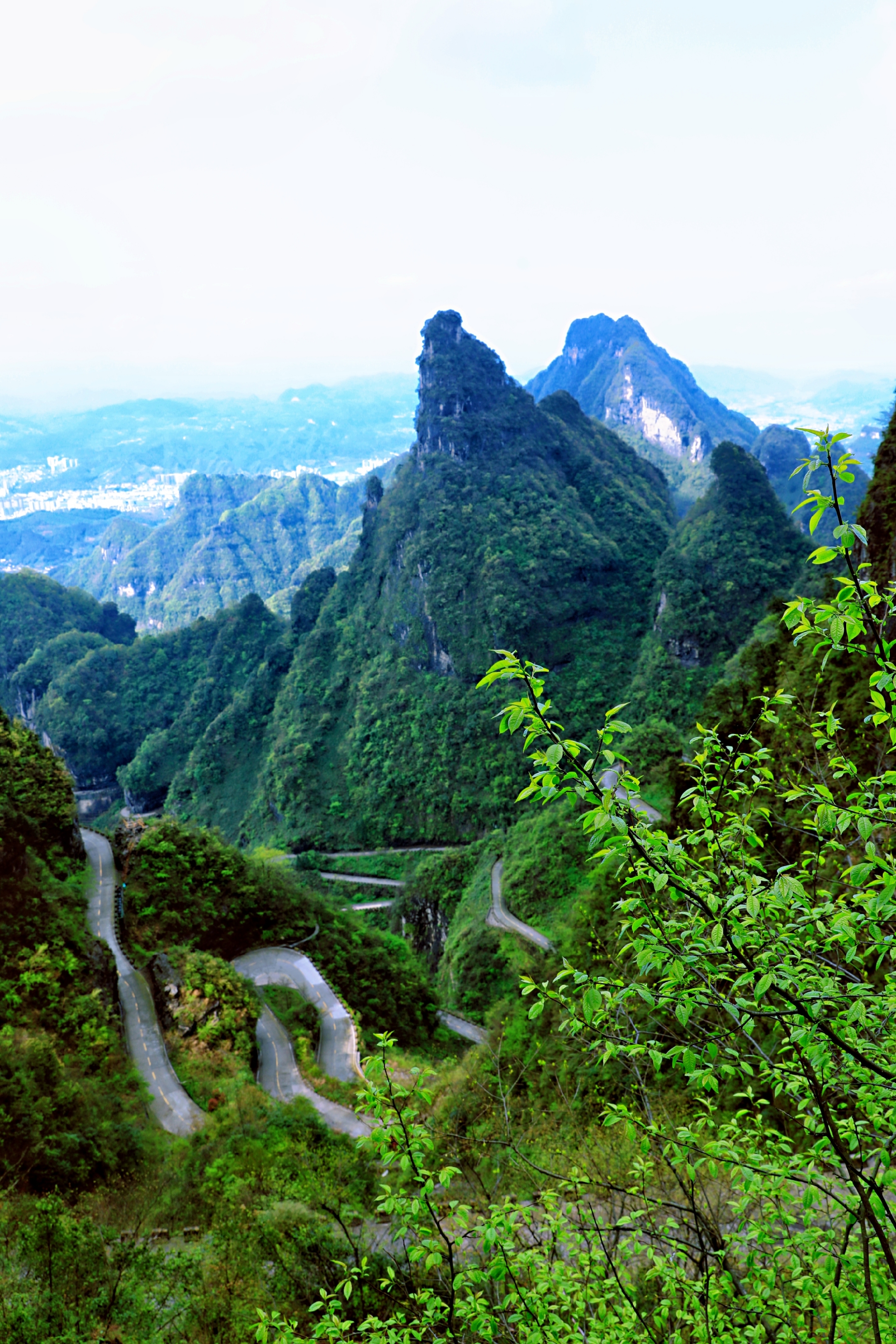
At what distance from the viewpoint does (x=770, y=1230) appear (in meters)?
4.47

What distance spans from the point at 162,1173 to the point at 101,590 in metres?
167

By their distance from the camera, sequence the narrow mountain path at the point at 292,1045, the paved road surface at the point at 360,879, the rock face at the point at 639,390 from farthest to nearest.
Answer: the rock face at the point at 639,390, the paved road surface at the point at 360,879, the narrow mountain path at the point at 292,1045

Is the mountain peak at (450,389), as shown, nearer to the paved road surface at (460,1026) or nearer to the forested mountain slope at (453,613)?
the forested mountain slope at (453,613)

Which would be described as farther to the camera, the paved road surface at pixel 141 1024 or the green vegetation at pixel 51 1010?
the paved road surface at pixel 141 1024

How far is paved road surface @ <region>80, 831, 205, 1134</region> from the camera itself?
17.6 metres

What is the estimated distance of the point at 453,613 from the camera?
198 ft

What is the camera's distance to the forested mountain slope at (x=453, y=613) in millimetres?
56219

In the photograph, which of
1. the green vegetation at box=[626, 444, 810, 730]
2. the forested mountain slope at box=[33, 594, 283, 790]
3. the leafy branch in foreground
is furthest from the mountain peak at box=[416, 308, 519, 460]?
the leafy branch in foreground

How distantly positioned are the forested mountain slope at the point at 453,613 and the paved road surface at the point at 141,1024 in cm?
2986

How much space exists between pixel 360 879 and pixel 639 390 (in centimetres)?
11929

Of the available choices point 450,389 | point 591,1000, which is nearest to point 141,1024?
point 591,1000

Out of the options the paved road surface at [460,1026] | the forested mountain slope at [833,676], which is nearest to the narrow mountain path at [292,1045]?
the paved road surface at [460,1026]

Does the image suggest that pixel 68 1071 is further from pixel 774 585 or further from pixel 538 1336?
pixel 774 585

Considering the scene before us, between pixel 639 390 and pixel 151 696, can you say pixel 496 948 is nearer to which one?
pixel 151 696
